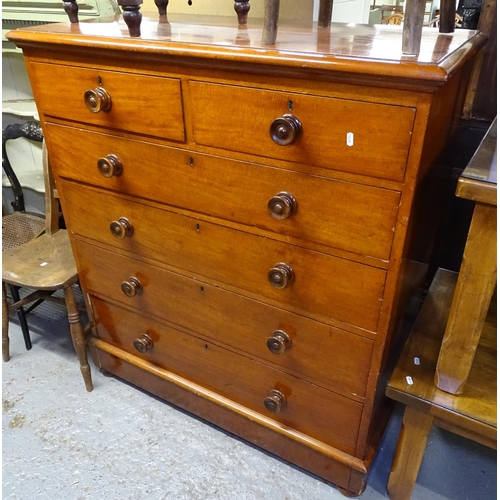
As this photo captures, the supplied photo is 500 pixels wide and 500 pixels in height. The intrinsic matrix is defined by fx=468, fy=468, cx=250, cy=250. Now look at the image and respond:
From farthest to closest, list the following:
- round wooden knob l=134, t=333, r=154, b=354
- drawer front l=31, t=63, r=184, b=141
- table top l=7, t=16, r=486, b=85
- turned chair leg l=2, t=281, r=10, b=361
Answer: turned chair leg l=2, t=281, r=10, b=361 → round wooden knob l=134, t=333, r=154, b=354 → drawer front l=31, t=63, r=184, b=141 → table top l=7, t=16, r=486, b=85

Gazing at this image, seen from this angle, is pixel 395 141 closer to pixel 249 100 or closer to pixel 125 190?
pixel 249 100

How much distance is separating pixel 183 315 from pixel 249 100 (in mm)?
651

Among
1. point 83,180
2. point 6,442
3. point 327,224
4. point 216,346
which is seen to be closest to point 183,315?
point 216,346

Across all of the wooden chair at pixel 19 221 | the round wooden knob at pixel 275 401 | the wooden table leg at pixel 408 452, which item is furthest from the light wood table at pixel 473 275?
the wooden chair at pixel 19 221

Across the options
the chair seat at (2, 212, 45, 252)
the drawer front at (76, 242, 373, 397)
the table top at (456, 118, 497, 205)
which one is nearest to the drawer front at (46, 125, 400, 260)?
the table top at (456, 118, 497, 205)

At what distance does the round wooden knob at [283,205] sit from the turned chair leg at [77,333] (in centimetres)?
86

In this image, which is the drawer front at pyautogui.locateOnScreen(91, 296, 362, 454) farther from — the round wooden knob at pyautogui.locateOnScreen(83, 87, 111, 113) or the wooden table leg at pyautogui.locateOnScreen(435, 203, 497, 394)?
the round wooden knob at pyautogui.locateOnScreen(83, 87, 111, 113)

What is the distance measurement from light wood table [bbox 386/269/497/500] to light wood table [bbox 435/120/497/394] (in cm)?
4

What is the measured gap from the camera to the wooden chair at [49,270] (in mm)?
1498

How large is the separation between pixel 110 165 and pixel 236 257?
0.38 meters

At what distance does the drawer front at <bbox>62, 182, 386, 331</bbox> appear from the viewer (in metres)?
0.97

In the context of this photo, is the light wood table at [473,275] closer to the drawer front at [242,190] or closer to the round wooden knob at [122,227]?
the drawer front at [242,190]

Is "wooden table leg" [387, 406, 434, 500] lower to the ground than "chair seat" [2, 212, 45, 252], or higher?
lower

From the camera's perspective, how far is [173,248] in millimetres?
1199
